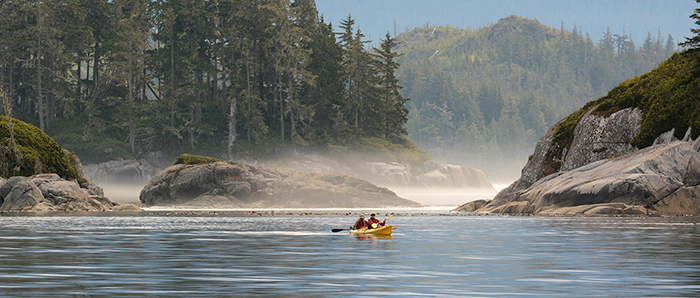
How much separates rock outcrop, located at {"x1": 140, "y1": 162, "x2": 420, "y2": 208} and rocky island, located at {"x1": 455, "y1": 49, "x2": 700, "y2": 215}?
1755 centimetres

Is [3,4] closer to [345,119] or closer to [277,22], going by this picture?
[277,22]

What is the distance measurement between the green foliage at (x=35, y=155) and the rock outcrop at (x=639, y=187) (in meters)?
39.2

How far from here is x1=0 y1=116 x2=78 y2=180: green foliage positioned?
6297cm

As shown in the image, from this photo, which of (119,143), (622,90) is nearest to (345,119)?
(119,143)

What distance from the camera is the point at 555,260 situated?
21.2 m

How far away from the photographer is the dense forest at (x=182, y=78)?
105 meters

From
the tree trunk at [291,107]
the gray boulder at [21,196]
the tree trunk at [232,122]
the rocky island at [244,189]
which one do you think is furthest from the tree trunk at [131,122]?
the gray boulder at [21,196]

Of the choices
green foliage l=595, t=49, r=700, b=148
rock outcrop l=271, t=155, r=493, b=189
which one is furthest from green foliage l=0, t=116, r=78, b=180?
green foliage l=595, t=49, r=700, b=148

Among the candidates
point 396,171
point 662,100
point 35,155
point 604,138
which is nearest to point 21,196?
point 35,155

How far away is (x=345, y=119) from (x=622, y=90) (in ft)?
208

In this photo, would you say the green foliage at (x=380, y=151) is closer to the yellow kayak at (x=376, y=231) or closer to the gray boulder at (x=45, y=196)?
the gray boulder at (x=45, y=196)

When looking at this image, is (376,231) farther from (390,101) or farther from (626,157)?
(390,101)

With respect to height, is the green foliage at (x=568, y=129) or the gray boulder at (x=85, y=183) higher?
the green foliage at (x=568, y=129)

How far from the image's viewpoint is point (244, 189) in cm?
7412
